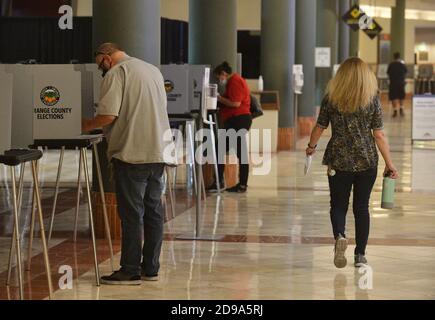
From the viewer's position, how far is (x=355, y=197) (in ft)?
26.1

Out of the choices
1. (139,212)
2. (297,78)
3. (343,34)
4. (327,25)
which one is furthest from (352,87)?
(343,34)

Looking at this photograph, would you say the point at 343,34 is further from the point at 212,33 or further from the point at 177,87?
the point at 177,87

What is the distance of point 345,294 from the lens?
7098mm

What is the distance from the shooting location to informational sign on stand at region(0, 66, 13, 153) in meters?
6.59

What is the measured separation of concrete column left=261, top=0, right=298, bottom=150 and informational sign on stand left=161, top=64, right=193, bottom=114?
7.47 meters

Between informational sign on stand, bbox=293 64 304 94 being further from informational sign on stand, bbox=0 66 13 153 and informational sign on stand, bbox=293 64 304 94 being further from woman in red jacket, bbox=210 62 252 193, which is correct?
informational sign on stand, bbox=0 66 13 153

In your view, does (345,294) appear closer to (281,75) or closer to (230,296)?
(230,296)

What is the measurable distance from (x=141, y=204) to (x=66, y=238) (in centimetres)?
211

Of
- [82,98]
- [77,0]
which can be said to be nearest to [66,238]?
[82,98]

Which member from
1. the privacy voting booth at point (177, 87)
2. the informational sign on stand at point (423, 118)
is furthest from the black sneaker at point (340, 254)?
the informational sign on stand at point (423, 118)

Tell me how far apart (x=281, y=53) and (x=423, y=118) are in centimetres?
312

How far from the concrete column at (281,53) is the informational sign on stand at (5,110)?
1233 cm

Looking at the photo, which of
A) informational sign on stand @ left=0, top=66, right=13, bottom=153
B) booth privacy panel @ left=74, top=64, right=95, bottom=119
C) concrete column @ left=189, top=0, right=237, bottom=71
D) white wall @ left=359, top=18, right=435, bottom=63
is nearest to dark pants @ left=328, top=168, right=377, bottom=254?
booth privacy panel @ left=74, top=64, right=95, bottom=119

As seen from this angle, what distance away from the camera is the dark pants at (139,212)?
729cm
